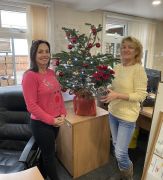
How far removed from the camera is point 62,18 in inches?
141

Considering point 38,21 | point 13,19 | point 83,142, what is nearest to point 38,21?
point 38,21

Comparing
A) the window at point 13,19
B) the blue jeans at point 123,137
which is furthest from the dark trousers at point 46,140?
the window at point 13,19

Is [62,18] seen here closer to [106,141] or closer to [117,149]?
[106,141]

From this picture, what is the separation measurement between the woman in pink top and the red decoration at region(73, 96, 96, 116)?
0.38m

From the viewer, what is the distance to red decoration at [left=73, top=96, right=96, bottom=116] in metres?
1.90

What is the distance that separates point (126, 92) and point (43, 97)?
0.70m

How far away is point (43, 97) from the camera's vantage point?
143 centimetres

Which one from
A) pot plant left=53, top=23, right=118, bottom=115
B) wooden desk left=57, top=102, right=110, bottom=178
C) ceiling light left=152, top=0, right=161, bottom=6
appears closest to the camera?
pot plant left=53, top=23, right=118, bottom=115

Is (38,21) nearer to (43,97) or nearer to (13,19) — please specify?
(13,19)

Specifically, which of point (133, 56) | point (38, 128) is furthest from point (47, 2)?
point (38, 128)

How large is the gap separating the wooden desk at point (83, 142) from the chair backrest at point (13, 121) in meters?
0.42

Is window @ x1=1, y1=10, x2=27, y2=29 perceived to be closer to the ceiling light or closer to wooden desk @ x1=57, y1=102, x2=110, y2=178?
wooden desk @ x1=57, y1=102, x2=110, y2=178

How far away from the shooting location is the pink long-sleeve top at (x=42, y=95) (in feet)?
4.48

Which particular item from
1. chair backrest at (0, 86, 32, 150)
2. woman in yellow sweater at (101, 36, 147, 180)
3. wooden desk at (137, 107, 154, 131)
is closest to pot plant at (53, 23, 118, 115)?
woman in yellow sweater at (101, 36, 147, 180)
